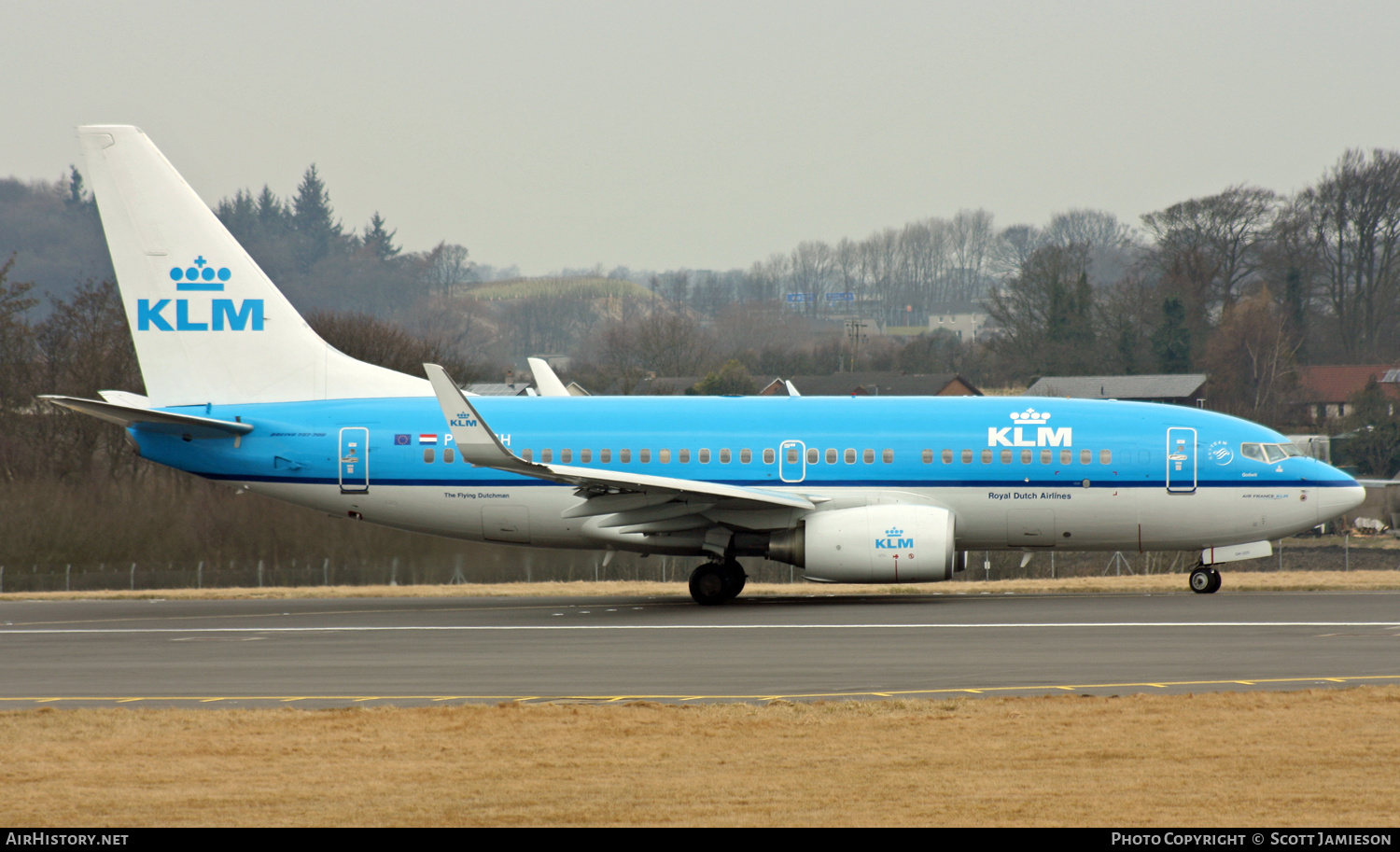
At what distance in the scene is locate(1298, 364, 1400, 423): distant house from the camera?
86.2 m

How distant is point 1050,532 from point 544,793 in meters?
17.5

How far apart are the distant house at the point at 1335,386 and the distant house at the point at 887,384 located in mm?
21220

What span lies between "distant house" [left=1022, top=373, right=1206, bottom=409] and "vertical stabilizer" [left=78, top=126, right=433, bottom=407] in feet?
204

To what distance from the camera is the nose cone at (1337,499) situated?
2523 centimetres

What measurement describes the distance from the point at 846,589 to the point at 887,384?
64.4 meters

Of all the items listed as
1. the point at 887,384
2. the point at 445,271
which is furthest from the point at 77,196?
the point at 887,384

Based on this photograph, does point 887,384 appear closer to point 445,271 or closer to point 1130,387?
point 1130,387

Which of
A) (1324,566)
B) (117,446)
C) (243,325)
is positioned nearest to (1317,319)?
(1324,566)

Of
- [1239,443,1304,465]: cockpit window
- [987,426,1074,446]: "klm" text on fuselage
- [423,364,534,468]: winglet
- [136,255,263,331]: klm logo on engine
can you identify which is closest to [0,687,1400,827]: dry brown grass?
[423,364,534,468]: winglet

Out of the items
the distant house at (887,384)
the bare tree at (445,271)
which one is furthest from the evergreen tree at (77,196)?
the distant house at (887,384)

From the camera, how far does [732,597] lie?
86.7ft

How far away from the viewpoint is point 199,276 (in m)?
27.4

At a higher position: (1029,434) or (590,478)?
(1029,434)
